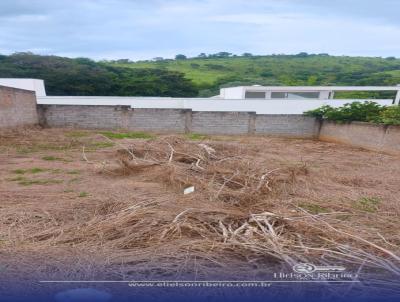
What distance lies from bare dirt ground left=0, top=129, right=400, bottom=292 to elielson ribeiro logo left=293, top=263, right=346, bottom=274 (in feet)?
0.23

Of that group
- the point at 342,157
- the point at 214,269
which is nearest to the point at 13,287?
the point at 214,269

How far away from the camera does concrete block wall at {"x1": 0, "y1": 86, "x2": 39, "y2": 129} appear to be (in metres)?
10.5

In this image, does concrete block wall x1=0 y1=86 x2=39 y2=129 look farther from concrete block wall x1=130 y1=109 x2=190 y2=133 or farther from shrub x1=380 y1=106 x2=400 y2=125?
shrub x1=380 y1=106 x2=400 y2=125

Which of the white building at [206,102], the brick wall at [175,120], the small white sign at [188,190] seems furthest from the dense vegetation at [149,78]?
the small white sign at [188,190]

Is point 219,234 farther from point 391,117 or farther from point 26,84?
point 26,84

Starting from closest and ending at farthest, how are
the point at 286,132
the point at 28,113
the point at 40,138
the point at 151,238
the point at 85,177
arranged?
the point at 151,238 < the point at 85,177 < the point at 40,138 < the point at 28,113 < the point at 286,132

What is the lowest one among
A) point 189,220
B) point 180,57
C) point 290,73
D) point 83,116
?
point 83,116

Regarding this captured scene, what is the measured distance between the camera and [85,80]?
108 feet

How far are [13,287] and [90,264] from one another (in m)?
0.57

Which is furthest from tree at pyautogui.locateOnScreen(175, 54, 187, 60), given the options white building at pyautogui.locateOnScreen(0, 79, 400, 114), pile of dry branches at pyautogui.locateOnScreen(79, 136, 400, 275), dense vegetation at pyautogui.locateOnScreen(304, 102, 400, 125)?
pile of dry branches at pyautogui.locateOnScreen(79, 136, 400, 275)

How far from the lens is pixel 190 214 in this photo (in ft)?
11.0

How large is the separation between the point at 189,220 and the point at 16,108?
38.1 ft

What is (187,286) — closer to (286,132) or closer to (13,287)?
(13,287)

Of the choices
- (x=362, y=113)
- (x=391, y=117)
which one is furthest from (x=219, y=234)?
(x=362, y=113)
